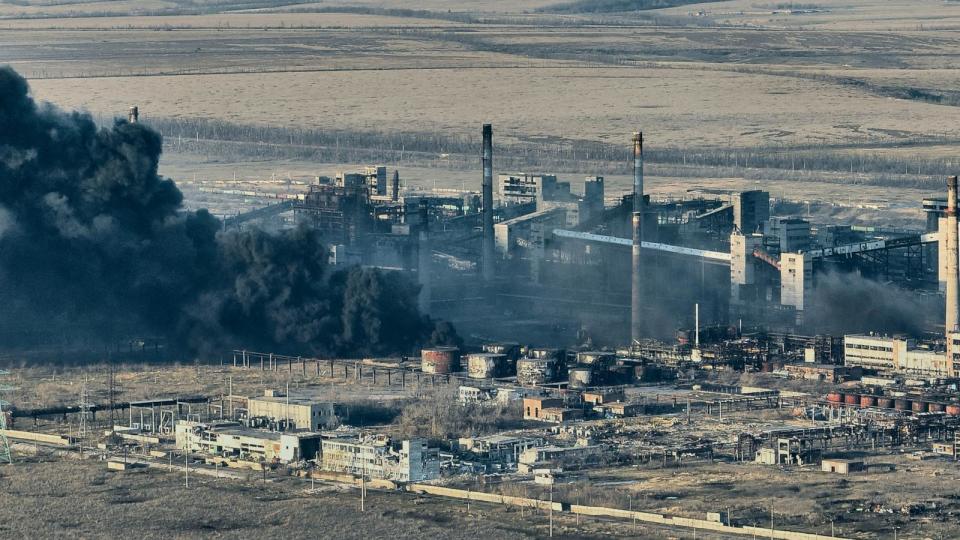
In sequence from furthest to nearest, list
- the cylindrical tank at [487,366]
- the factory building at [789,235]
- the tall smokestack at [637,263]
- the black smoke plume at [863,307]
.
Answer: the factory building at [789,235], the tall smokestack at [637,263], the black smoke plume at [863,307], the cylindrical tank at [487,366]

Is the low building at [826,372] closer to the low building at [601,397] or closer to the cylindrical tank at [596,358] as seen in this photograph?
the cylindrical tank at [596,358]

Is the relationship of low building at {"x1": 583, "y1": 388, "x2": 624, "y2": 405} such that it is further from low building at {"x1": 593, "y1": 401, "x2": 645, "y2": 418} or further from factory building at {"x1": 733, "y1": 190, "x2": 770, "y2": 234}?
factory building at {"x1": 733, "y1": 190, "x2": 770, "y2": 234}

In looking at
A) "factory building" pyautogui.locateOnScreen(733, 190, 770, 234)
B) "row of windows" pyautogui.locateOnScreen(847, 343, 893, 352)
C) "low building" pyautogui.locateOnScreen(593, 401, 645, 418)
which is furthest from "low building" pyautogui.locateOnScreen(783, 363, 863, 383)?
"factory building" pyautogui.locateOnScreen(733, 190, 770, 234)

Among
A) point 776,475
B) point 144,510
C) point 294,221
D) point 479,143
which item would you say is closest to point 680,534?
point 776,475

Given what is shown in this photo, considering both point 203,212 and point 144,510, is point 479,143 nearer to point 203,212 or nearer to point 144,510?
point 203,212

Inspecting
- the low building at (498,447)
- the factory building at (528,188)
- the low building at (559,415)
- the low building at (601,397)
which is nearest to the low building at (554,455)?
the low building at (498,447)

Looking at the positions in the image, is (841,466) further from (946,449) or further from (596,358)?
(596,358)
